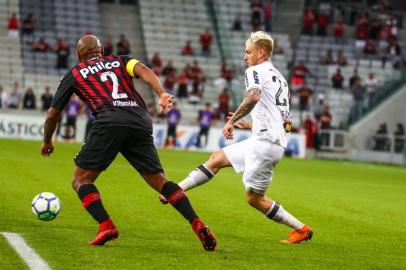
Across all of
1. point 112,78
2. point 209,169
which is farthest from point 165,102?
point 209,169

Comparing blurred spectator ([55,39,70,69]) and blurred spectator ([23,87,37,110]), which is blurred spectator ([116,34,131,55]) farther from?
blurred spectator ([23,87,37,110])

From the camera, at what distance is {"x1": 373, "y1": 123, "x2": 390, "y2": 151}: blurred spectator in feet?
127

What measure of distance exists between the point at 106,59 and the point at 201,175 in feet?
7.20

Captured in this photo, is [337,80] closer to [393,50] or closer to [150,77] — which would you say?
[393,50]

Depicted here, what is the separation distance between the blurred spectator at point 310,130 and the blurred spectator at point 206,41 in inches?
284

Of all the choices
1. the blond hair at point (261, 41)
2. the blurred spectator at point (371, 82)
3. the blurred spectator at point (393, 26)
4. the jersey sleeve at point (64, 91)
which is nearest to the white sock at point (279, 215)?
the blond hair at point (261, 41)

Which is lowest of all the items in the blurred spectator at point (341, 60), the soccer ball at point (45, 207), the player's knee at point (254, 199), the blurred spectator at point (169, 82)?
the blurred spectator at point (169, 82)

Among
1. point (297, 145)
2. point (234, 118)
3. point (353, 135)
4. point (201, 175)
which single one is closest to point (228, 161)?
point (201, 175)

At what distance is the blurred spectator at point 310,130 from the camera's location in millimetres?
38459

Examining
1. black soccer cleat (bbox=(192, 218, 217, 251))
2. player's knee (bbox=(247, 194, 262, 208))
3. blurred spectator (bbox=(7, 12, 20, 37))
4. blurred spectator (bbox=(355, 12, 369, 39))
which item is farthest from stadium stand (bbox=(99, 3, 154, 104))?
black soccer cleat (bbox=(192, 218, 217, 251))

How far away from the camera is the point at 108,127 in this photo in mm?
9539

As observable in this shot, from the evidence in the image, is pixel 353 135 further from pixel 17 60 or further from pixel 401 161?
pixel 17 60

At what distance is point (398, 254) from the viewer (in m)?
10.3

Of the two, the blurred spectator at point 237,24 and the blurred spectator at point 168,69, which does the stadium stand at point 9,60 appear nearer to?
the blurred spectator at point 168,69
